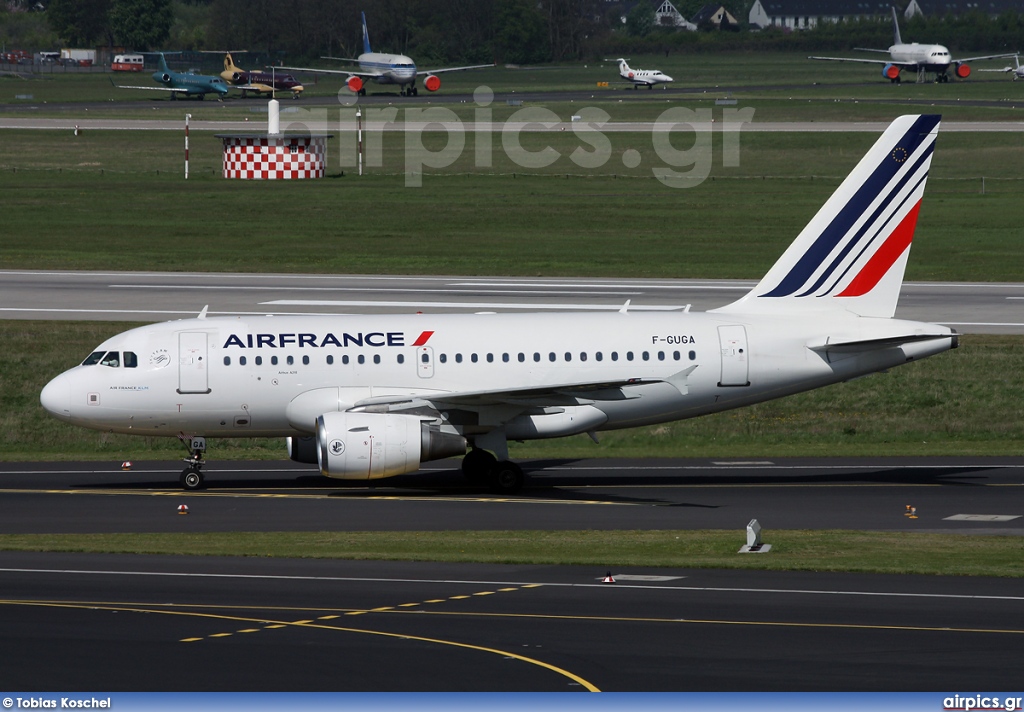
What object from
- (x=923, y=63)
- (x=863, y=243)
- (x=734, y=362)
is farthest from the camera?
(x=923, y=63)

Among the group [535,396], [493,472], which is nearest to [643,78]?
[493,472]

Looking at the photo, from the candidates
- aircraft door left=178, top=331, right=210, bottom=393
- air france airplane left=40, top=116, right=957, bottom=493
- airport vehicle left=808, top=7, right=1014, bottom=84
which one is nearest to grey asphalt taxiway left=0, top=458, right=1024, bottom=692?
air france airplane left=40, top=116, right=957, bottom=493

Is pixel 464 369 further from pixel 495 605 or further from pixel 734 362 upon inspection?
pixel 495 605

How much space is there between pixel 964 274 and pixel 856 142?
174 ft

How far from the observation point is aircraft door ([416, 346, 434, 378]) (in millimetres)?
33312

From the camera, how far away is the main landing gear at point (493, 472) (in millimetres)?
33750

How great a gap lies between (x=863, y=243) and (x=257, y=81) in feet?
481

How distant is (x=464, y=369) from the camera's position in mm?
33406

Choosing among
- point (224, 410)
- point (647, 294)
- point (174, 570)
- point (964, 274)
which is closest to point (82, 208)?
point (647, 294)

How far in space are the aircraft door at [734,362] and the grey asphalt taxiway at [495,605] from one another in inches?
102

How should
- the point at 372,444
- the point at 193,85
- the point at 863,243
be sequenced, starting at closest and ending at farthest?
the point at 372,444
the point at 863,243
the point at 193,85

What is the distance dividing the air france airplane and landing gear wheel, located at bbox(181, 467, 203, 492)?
5 cm

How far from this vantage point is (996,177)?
96.8m

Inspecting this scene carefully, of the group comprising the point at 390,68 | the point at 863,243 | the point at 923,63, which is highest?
the point at 923,63
